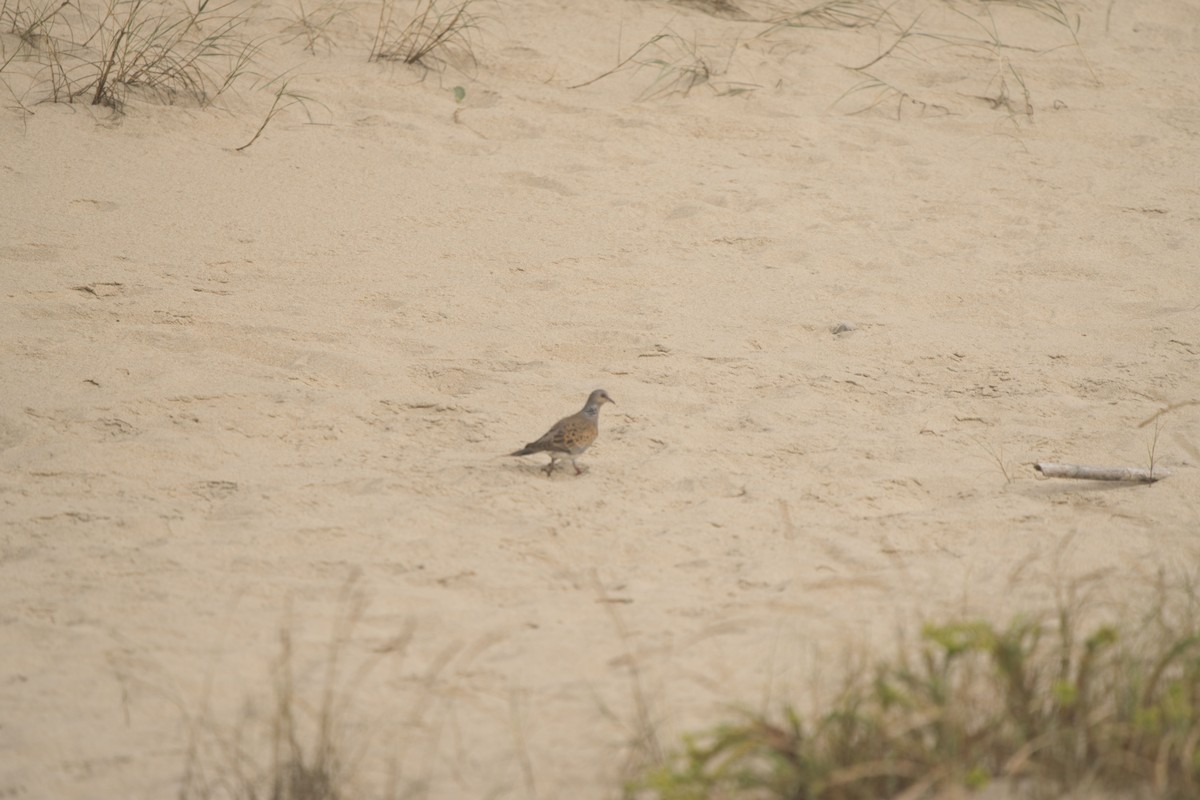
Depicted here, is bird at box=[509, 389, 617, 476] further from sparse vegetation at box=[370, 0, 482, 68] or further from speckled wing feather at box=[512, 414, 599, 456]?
sparse vegetation at box=[370, 0, 482, 68]

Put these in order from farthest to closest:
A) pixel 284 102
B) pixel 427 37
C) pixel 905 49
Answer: pixel 905 49 < pixel 427 37 < pixel 284 102

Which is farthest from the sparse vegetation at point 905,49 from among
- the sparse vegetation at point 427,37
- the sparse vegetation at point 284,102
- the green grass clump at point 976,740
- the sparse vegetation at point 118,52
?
the green grass clump at point 976,740

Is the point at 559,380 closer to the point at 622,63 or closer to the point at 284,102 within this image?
the point at 284,102

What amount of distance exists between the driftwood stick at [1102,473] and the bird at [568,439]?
1.74 meters

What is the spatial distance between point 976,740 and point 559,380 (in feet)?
9.90

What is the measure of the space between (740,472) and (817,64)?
17.0ft

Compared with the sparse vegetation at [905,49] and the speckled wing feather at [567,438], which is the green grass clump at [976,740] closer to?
the speckled wing feather at [567,438]

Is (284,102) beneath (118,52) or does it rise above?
beneath

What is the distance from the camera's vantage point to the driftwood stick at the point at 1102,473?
460cm

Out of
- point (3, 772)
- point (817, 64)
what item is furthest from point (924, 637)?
point (817, 64)

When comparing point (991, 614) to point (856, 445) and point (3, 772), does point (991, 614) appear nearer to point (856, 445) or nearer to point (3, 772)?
point (856, 445)

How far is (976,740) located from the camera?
280 cm

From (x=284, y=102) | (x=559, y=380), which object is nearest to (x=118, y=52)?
(x=284, y=102)

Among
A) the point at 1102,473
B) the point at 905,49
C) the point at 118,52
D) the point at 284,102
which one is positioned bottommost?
the point at 1102,473
